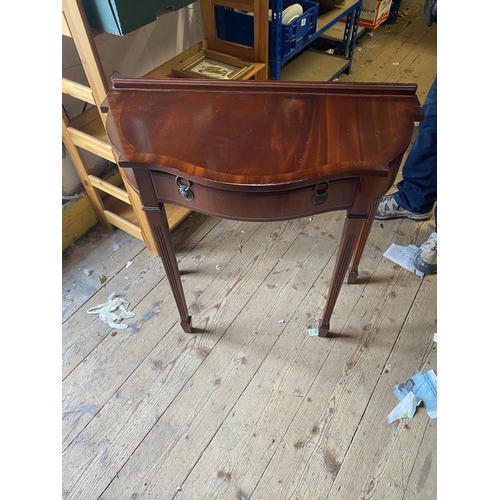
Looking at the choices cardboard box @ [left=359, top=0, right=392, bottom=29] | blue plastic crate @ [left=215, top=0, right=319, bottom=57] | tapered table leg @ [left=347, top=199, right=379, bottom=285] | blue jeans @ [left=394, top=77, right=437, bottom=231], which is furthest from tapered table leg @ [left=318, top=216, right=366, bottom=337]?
cardboard box @ [left=359, top=0, right=392, bottom=29]

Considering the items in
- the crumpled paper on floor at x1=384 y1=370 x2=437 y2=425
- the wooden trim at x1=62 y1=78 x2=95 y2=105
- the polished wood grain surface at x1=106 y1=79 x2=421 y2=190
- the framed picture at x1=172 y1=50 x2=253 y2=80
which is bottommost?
the crumpled paper on floor at x1=384 y1=370 x2=437 y2=425

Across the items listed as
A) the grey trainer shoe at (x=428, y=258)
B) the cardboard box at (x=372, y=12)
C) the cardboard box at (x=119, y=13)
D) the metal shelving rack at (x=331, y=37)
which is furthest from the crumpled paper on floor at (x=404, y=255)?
the cardboard box at (x=372, y=12)

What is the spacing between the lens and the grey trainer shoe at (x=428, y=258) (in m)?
1.49

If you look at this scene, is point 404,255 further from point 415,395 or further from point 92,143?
point 92,143

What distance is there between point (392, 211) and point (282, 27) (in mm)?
942

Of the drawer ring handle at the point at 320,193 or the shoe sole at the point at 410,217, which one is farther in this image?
the shoe sole at the point at 410,217

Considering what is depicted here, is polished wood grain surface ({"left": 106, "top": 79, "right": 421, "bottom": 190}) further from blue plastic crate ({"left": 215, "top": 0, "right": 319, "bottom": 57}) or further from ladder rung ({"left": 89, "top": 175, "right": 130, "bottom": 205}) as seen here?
blue plastic crate ({"left": 215, "top": 0, "right": 319, "bottom": 57})

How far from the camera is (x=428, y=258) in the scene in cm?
149

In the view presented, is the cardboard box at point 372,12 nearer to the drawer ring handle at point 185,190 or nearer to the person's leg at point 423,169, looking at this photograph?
the person's leg at point 423,169

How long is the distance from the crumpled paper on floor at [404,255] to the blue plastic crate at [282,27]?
101cm

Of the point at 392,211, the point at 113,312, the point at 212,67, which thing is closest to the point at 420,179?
the point at 392,211

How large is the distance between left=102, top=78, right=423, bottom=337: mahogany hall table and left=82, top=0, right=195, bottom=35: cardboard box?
169 mm

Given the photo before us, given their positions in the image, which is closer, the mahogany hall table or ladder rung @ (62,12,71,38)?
the mahogany hall table

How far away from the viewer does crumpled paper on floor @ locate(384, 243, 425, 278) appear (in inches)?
60.8
